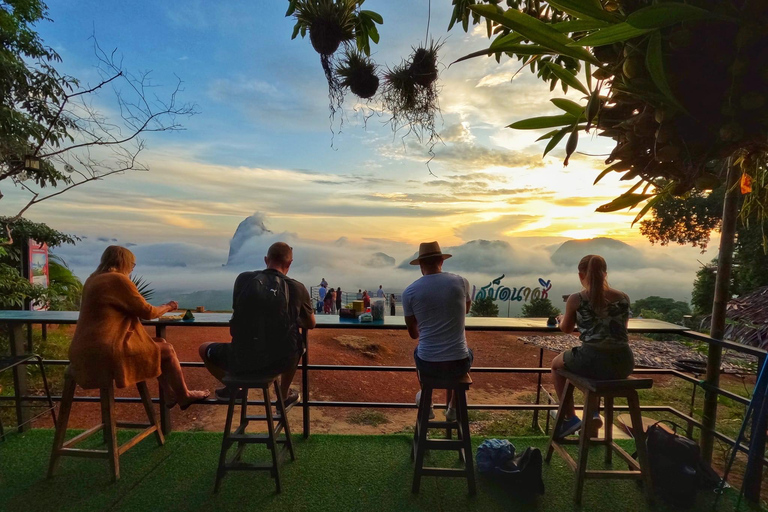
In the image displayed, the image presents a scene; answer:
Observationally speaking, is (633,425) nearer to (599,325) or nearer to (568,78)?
(599,325)

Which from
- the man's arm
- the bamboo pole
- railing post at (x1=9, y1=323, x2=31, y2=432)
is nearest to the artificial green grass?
railing post at (x1=9, y1=323, x2=31, y2=432)

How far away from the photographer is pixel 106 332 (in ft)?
7.79

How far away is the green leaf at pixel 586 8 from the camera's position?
0.51m

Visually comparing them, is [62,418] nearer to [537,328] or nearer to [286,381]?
[286,381]

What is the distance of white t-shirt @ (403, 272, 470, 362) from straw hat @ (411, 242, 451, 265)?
0.51 ft

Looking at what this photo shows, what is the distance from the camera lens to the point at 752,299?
5898 millimetres

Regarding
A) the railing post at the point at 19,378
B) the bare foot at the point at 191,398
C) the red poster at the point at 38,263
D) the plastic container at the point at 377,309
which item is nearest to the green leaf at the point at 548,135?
the plastic container at the point at 377,309

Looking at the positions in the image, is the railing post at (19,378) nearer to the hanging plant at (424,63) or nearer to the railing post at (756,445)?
the hanging plant at (424,63)

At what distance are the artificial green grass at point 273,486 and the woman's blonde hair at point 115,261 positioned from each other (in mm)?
1286

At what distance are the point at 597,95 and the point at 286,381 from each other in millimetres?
2715

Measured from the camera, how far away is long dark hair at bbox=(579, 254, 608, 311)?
2.35 metres

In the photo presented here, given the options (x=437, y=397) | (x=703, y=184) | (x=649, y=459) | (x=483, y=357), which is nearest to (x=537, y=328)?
(x=649, y=459)

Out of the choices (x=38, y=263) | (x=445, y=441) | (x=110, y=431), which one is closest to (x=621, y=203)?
(x=445, y=441)

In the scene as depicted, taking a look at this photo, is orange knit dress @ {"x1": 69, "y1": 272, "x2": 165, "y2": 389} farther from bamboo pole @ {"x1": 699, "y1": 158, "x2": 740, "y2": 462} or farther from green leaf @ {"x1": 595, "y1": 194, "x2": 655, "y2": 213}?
bamboo pole @ {"x1": 699, "y1": 158, "x2": 740, "y2": 462}
